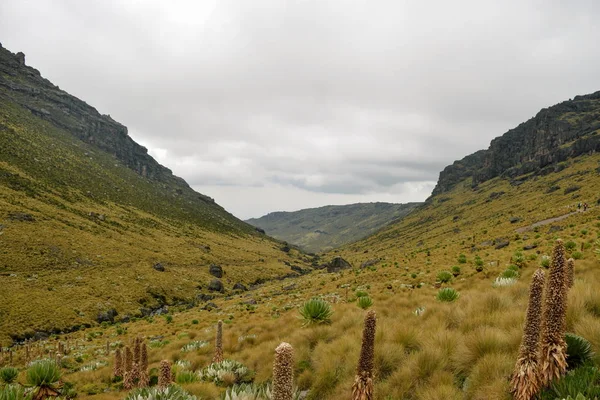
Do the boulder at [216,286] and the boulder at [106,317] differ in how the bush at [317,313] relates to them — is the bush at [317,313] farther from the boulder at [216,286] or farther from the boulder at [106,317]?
the boulder at [216,286]

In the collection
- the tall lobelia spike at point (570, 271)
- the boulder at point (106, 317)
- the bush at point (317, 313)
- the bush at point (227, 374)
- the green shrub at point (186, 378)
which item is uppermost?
the tall lobelia spike at point (570, 271)

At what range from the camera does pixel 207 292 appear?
6531cm

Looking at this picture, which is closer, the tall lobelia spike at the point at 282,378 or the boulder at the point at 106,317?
the tall lobelia spike at the point at 282,378

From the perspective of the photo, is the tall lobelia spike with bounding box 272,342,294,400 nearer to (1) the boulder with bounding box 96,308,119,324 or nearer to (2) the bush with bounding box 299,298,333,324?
(2) the bush with bounding box 299,298,333,324

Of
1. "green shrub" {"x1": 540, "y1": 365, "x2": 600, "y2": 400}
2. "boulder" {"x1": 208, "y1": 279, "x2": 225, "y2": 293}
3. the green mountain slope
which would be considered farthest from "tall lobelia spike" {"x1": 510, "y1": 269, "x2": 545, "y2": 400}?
"boulder" {"x1": 208, "y1": 279, "x2": 225, "y2": 293}

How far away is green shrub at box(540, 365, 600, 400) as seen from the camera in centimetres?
377

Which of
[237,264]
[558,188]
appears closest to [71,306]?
[237,264]

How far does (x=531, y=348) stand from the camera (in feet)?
12.9

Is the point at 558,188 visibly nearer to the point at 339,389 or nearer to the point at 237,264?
the point at 237,264

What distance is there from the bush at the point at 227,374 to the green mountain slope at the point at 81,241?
37.9m

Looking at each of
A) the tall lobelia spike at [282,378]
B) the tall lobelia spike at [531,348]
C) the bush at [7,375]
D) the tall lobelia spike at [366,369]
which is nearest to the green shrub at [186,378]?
the tall lobelia spike at [366,369]

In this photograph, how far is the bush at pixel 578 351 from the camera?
4.72 meters

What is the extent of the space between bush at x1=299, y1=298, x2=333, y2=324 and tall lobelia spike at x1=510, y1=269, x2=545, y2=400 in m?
7.47

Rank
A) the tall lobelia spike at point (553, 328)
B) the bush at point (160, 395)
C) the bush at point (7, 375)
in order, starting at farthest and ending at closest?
the bush at point (7, 375) < the bush at point (160, 395) < the tall lobelia spike at point (553, 328)
